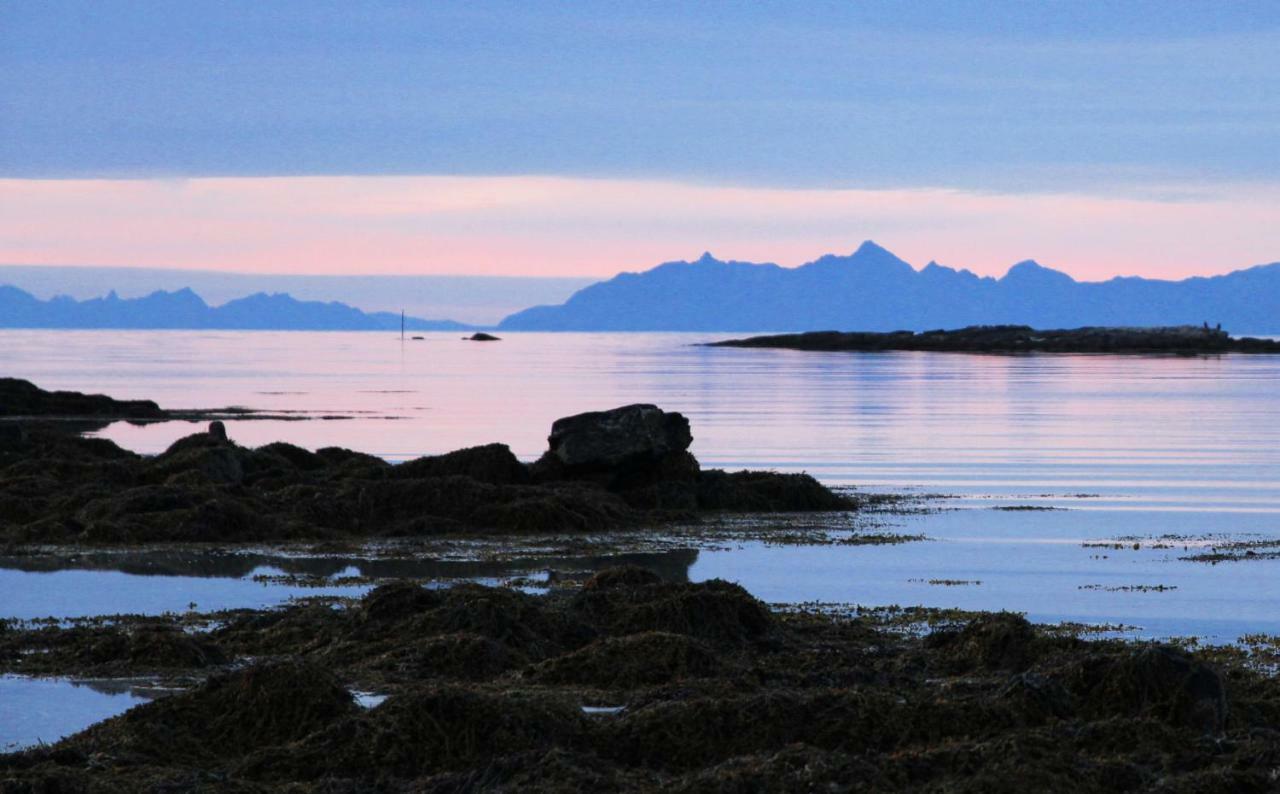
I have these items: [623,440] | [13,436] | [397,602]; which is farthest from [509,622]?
[13,436]

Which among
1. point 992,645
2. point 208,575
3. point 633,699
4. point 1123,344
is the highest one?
point 1123,344

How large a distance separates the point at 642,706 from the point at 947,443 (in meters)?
34.7

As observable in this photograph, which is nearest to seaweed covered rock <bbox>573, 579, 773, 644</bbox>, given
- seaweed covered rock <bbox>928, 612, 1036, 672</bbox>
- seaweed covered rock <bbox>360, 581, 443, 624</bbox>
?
seaweed covered rock <bbox>360, 581, 443, 624</bbox>

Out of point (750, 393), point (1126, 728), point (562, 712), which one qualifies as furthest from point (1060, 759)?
point (750, 393)

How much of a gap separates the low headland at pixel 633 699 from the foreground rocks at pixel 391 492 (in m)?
6.68

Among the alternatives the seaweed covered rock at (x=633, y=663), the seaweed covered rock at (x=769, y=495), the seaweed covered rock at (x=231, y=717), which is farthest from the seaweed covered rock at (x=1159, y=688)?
the seaweed covered rock at (x=769, y=495)

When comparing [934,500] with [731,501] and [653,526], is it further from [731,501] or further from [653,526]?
[653,526]

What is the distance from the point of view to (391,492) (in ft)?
90.0

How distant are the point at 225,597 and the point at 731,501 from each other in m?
12.3

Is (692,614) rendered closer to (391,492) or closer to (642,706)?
(642,706)

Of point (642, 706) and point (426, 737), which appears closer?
point (426, 737)

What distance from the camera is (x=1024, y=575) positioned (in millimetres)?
21172

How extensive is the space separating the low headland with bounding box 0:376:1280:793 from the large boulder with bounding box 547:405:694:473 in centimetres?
923

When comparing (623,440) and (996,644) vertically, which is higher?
(623,440)
